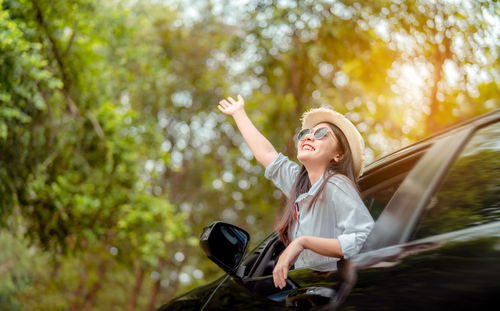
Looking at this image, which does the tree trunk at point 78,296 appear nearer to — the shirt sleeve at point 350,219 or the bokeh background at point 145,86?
the bokeh background at point 145,86

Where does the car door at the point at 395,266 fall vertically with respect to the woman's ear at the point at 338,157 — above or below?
below

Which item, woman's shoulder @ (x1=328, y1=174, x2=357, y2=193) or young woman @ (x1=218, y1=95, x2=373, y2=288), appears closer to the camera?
young woman @ (x1=218, y1=95, x2=373, y2=288)

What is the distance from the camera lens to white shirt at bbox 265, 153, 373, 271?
186 cm

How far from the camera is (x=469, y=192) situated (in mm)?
1606

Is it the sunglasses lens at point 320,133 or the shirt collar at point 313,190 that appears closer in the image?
the shirt collar at point 313,190

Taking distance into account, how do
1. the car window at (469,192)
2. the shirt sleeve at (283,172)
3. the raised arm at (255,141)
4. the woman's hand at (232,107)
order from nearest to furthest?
the car window at (469,192), the shirt sleeve at (283,172), the raised arm at (255,141), the woman's hand at (232,107)

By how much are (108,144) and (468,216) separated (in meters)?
8.47

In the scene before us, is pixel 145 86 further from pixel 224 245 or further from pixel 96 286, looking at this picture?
pixel 96 286

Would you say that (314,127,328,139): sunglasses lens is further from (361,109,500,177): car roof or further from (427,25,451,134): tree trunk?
(427,25,451,134): tree trunk

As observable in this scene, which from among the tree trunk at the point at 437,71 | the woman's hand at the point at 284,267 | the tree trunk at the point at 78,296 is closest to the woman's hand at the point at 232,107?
the woman's hand at the point at 284,267

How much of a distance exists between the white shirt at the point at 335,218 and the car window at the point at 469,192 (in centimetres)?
30

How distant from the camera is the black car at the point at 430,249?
4.13 ft

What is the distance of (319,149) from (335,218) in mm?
354

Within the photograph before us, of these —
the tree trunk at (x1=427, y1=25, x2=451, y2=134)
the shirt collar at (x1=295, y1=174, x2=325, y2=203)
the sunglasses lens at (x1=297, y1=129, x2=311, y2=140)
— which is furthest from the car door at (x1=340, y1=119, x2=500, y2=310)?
the tree trunk at (x1=427, y1=25, x2=451, y2=134)
